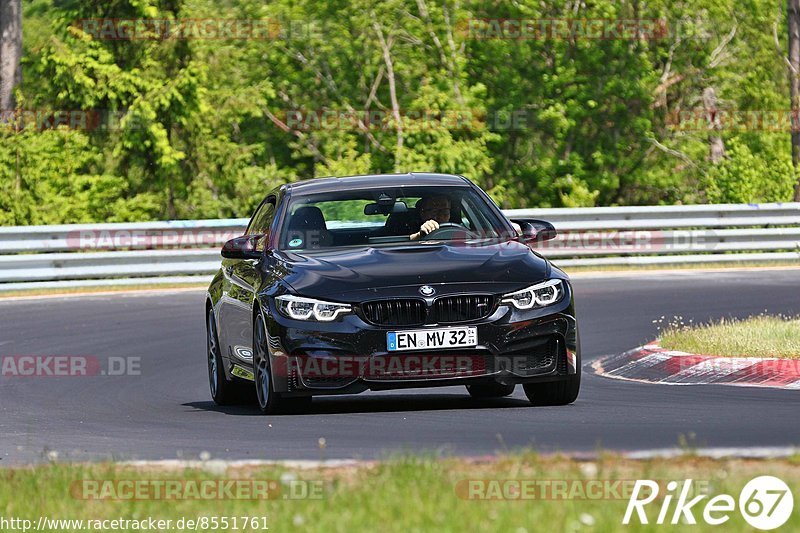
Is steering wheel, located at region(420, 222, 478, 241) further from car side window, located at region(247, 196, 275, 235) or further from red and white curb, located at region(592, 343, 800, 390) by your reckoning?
red and white curb, located at region(592, 343, 800, 390)

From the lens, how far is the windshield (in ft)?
38.1

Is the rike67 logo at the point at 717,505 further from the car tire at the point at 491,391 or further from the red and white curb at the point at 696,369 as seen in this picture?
the red and white curb at the point at 696,369

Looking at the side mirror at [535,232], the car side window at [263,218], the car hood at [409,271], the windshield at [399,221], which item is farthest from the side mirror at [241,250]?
the side mirror at [535,232]

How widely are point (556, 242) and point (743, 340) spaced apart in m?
12.0

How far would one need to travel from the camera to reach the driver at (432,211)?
38.5 ft

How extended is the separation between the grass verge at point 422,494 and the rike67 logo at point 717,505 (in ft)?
0.11

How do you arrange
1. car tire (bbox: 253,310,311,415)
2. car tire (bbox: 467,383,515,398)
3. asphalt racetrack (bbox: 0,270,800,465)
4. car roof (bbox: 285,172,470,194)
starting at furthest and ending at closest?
car tire (bbox: 467,383,515,398) < car roof (bbox: 285,172,470,194) < car tire (bbox: 253,310,311,415) < asphalt racetrack (bbox: 0,270,800,465)

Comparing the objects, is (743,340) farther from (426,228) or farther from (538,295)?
(538,295)

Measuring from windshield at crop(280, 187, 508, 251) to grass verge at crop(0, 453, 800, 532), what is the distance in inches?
152

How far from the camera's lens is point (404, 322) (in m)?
10.3

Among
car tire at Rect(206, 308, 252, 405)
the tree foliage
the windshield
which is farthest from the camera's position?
the tree foliage

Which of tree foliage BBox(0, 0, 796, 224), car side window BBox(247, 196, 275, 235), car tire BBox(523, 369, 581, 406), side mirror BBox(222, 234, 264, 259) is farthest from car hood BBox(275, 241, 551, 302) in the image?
tree foliage BBox(0, 0, 796, 224)

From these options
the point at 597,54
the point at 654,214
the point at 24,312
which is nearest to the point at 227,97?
the point at 597,54

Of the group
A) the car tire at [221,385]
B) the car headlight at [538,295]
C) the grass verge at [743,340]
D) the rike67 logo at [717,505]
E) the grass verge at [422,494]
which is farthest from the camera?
the grass verge at [743,340]
